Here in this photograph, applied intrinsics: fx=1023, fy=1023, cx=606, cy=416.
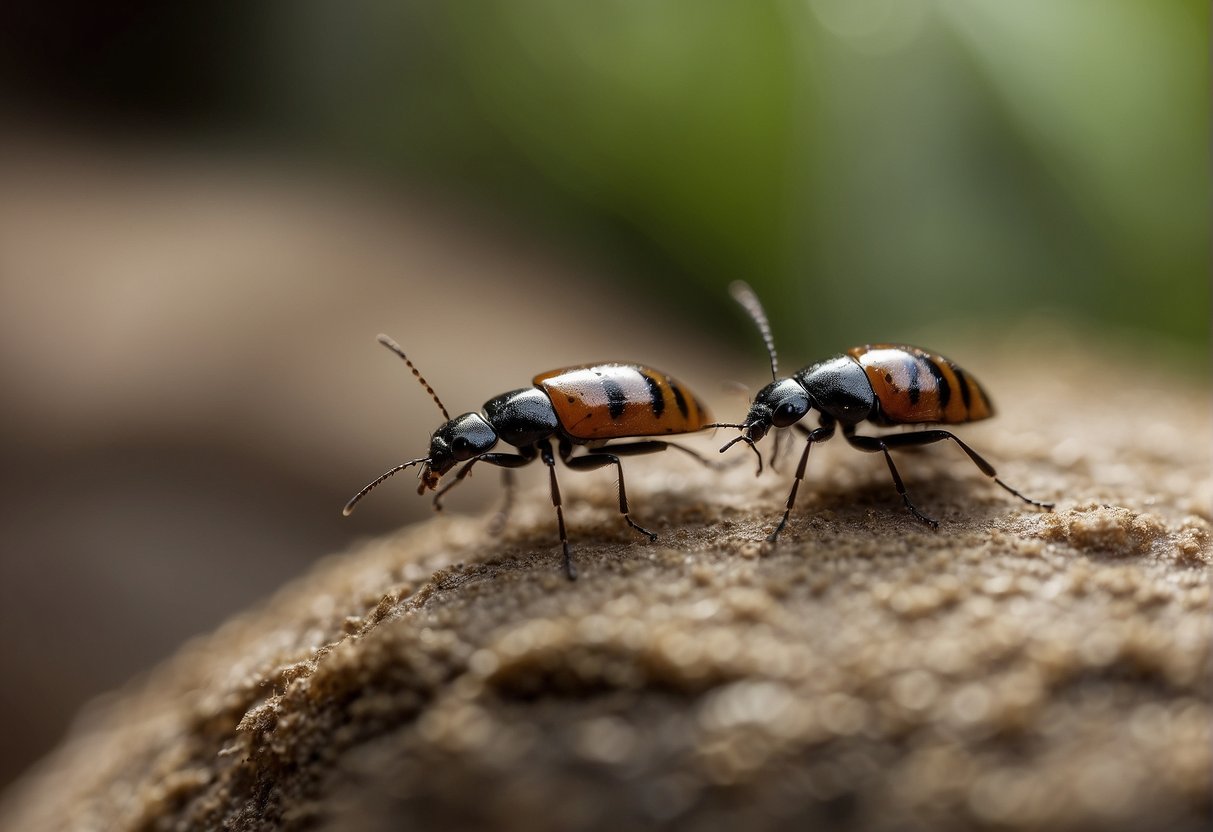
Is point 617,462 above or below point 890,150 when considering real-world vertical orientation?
below


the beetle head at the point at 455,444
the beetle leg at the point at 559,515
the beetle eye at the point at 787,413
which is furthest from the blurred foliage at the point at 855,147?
the beetle head at the point at 455,444

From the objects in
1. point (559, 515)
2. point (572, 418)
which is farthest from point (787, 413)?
point (559, 515)

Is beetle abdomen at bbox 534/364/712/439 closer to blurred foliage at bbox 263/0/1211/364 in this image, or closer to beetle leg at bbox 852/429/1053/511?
beetle leg at bbox 852/429/1053/511

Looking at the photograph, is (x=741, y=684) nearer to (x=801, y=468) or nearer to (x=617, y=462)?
(x=801, y=468)

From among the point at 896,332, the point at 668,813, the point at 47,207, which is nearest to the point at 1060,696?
the point at 668,813

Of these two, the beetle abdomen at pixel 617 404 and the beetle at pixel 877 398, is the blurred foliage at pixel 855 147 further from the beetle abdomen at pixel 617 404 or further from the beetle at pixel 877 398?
the beetle abdomen at pixel 617 404
